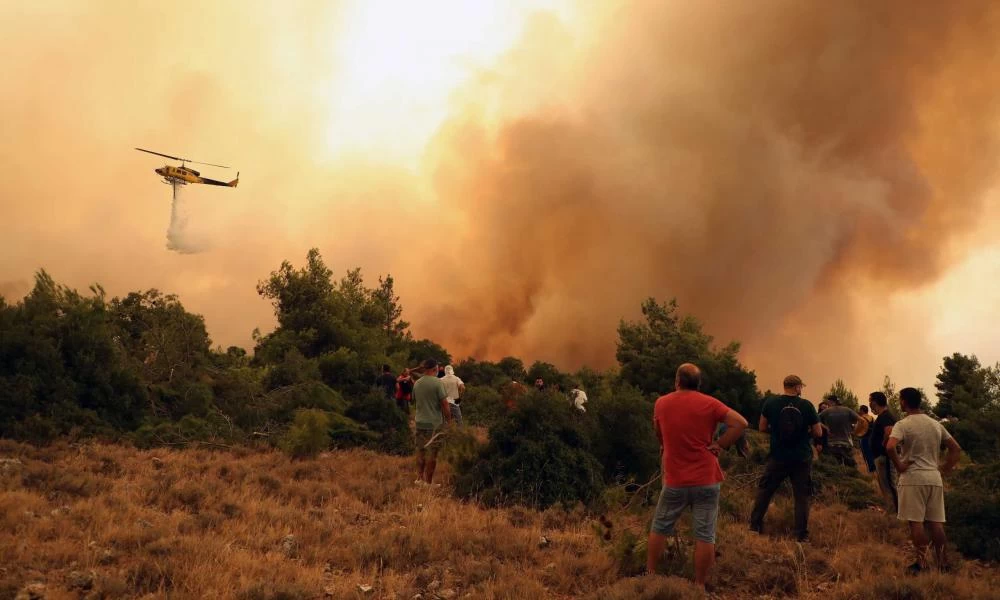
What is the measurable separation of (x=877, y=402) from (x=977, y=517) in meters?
2.16

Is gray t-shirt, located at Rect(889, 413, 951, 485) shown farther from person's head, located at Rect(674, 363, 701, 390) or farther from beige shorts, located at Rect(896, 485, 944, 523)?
person's head, located at Rect(674, 363, 701, 390)

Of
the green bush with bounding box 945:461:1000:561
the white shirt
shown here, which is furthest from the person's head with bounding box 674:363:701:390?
the white shirt

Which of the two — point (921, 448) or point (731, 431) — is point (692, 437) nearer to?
point (731, 431)

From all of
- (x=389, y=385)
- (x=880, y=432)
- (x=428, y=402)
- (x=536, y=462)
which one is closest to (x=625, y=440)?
(x=536, y=462)

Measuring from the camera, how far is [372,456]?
14562 millimetres

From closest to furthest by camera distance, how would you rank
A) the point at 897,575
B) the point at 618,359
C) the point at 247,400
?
1. the point at 897,575
2. the point at 247,400
3. the point at 618,359

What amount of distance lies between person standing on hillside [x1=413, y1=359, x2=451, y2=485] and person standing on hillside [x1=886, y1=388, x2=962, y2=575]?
6872 millimetres

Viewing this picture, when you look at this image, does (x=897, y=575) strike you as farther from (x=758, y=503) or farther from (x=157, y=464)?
(x=157, y=464)

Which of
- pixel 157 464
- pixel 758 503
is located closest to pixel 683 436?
pixel 758 503

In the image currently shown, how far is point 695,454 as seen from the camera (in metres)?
6.08

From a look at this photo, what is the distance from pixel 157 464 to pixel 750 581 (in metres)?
10.4

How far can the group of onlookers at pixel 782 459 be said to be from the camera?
6078 mm

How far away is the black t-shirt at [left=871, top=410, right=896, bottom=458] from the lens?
988 centimetres

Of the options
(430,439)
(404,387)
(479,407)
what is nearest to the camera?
(430,439)
